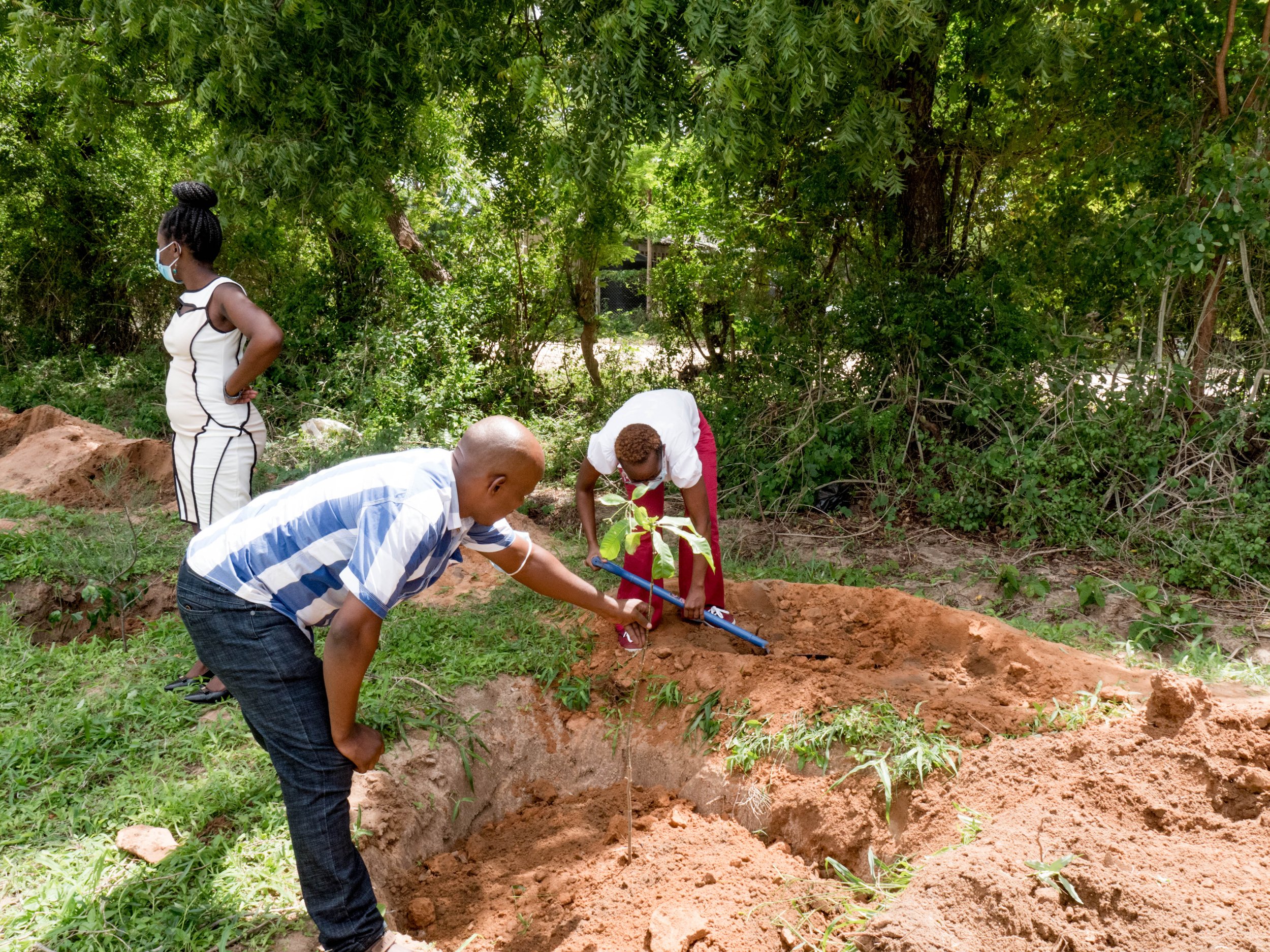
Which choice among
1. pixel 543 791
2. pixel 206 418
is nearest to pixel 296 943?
pixel 543 791

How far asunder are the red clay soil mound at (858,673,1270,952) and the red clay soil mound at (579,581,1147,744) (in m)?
0.33

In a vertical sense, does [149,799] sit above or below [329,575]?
below

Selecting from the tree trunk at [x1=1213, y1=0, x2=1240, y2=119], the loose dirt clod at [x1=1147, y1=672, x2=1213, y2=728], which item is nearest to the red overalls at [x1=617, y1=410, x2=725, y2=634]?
the loose dirt clod at [x1=1147, y1=672, x2=1213, y2=728]

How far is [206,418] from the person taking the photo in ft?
11.2

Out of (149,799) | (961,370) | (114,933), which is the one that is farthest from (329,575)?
(961,370)

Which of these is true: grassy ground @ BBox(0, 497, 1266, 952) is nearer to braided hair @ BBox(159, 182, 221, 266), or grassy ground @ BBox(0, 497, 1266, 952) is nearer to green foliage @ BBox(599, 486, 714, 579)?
→ green foliage @ BBox(599, 486, 714, 579)

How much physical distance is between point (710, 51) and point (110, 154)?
8.64 meters

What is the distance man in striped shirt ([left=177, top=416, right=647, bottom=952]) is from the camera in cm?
204

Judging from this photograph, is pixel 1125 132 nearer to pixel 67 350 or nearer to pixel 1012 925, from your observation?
Result: pixel 1012 925

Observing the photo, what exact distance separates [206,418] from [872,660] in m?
3.13

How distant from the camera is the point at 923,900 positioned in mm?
2256

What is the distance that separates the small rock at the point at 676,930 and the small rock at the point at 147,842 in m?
1.54

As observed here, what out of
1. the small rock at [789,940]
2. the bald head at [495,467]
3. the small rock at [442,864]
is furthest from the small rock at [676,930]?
the bald head at [495,467]

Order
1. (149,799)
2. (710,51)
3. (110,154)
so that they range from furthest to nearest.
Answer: (110,154) → (710,51) → (149,799)
